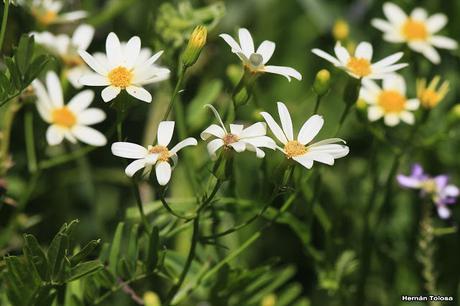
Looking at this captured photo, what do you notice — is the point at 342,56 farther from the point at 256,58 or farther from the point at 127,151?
the point at 127,151

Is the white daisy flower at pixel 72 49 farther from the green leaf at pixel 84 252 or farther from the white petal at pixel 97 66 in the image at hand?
the green leaf at pixel 84 252

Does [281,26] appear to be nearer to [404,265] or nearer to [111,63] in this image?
[404,265]

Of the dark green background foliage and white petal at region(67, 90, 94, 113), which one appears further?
white petal at region(67, 90, 94, 113)

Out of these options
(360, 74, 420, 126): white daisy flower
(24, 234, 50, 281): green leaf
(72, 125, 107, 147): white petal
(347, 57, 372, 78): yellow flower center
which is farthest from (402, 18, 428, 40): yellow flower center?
(24, 234, 50, 281): green leaf

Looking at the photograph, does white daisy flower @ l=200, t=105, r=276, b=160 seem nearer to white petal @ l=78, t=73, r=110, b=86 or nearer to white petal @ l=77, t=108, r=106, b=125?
white petal @ l=78, t=73, r=110, b=86

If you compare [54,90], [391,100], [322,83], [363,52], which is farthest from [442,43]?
[54,90]

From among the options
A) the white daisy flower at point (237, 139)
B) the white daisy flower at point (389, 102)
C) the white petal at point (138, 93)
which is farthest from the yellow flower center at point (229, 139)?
the white daisy flower at point (389, 102)
